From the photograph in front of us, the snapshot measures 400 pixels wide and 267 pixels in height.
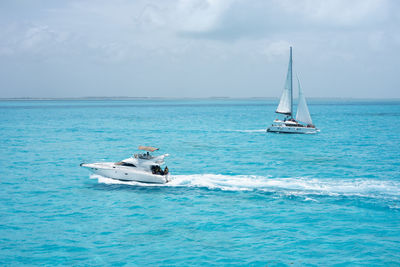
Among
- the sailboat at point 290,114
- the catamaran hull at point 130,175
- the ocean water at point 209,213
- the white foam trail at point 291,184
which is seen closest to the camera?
the ocean water at point 209,213

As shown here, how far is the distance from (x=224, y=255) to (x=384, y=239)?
11.1 meters

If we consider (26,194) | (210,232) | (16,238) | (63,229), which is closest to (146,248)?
(210,232)

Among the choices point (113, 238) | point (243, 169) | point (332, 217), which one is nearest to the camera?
point (113, 238)

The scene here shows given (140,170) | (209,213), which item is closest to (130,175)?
(140,170)

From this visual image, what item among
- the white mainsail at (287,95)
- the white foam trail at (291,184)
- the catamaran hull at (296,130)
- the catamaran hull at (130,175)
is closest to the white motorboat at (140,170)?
the catamaran hull at (130,175)

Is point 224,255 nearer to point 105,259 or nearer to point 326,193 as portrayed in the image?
point 105,259

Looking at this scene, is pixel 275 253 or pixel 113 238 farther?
pixel 113 238

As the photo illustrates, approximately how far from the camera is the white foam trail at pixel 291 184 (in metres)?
34.5

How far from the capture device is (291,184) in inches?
1479

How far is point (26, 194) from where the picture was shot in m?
34.8

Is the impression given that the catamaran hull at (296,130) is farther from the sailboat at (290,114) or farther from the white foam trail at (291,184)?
the white foam trail at (291,184)

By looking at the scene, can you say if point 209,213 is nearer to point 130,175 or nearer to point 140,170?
point 140,170

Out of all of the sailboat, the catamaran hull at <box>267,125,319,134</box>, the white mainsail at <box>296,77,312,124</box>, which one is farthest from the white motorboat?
the white mainsail at <box>296,77,312,124</box>

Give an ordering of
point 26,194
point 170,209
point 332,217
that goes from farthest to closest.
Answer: point 26,194
point 170,209
point 332,217
